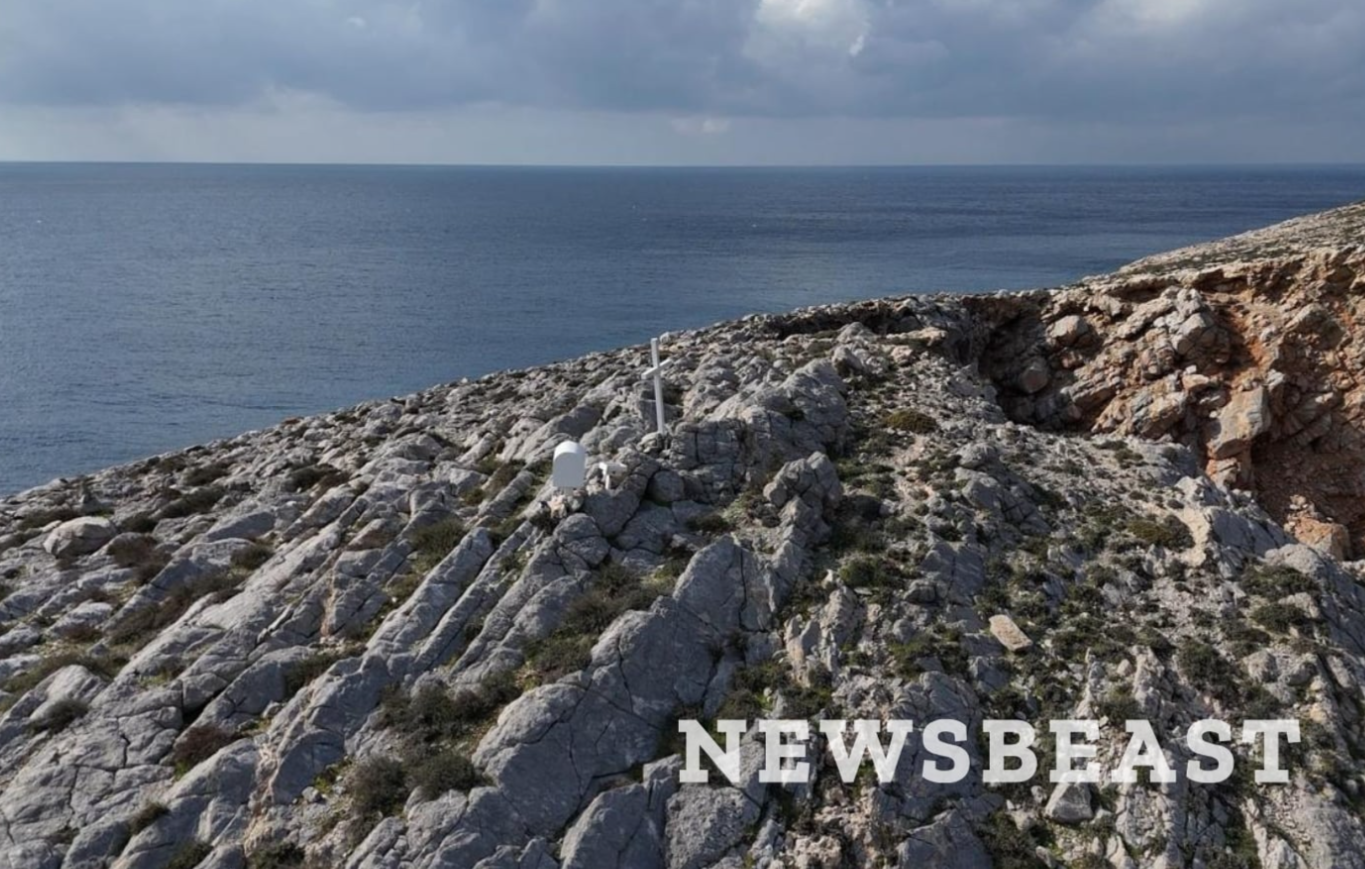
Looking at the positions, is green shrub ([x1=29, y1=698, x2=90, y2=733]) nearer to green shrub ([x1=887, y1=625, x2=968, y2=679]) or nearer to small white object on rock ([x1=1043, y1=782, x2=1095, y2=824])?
green shrub ([x1=887, y1=625, x2=968, y2=679])

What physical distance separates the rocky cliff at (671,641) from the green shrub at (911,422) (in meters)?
0.12

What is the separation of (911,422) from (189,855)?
79.9 ft

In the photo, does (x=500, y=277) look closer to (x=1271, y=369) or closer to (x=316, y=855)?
(x=1271, y=369)

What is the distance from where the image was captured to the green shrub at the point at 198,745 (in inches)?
869

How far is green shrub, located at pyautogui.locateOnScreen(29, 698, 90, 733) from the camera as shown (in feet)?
78.5

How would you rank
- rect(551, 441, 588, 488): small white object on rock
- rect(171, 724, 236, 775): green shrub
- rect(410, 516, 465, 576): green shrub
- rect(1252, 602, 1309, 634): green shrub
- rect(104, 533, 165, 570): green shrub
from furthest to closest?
rect(104, 533, 165, 570): green shrub, rect(410, 516, 465, 576): green shrub, rect(551, 441, 588, 488): small white object on rock, rect(1252, 602, 1309, 634): green shrub, rect(171, 724, 236, 775): green shrub

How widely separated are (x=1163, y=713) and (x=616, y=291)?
111 metres

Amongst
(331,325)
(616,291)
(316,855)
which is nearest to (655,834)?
(316,855)

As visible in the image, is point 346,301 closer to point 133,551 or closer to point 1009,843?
point 133,551

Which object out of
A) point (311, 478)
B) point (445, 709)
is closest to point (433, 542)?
point (445, 709)

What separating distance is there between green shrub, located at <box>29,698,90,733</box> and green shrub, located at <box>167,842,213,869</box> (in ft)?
21.2

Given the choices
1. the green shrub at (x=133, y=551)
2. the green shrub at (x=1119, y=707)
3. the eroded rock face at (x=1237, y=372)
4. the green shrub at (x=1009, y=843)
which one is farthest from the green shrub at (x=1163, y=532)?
the green shrub at (x=133, y=551)

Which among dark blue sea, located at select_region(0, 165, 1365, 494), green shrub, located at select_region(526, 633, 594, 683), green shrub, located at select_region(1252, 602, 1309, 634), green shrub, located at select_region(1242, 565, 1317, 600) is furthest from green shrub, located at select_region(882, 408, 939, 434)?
dark blue sea, located at select_region(0, 165, 1365, 494)

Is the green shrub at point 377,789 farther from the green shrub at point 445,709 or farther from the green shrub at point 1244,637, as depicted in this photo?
the green shrub at point 1244,637
